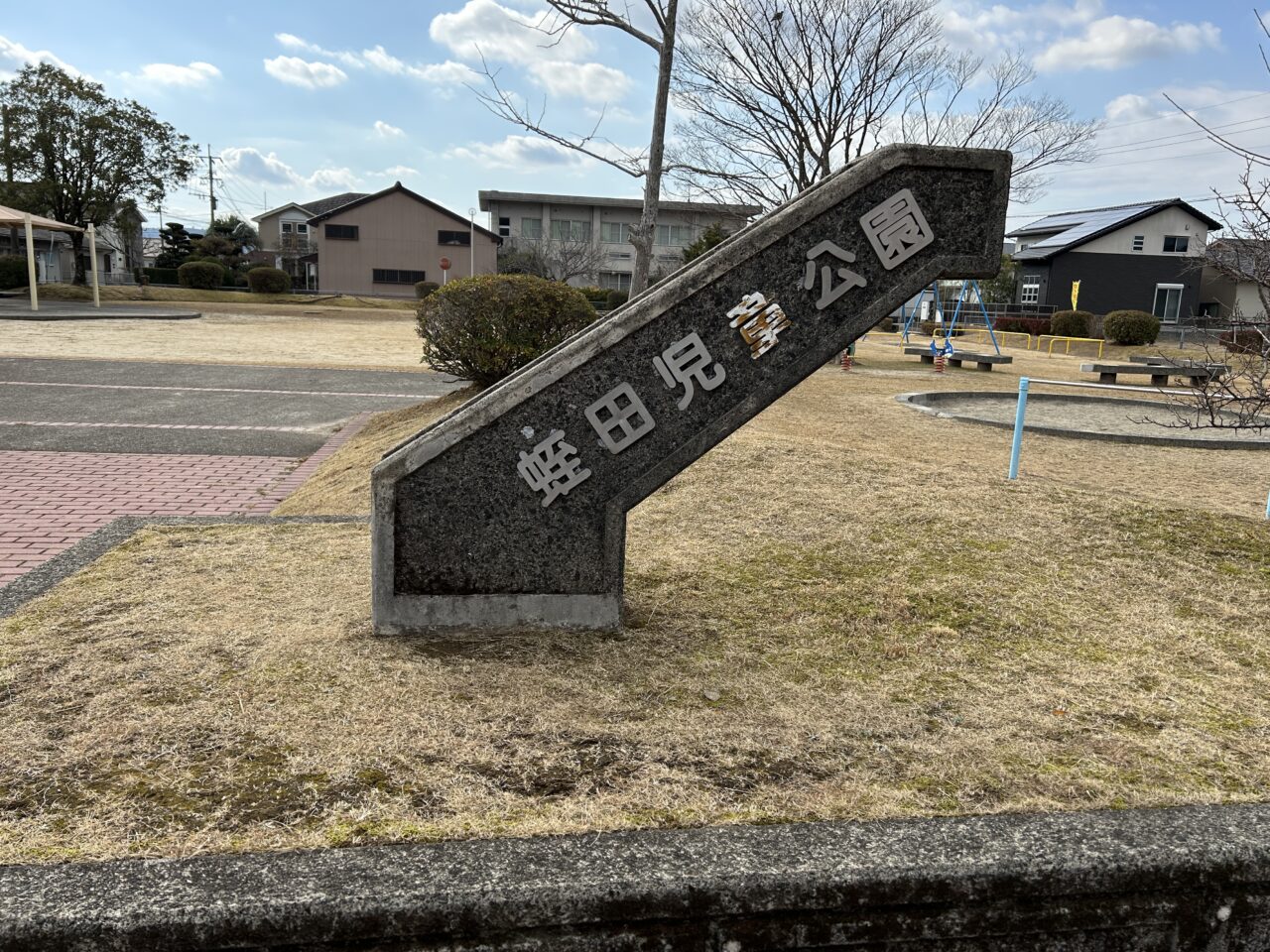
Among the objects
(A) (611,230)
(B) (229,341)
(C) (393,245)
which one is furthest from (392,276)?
(B) (229,341)

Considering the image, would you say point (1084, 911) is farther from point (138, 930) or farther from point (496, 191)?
point (496, 191)

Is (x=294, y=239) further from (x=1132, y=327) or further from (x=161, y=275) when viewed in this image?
(x=1132, y=327)

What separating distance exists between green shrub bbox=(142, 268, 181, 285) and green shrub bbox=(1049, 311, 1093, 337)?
141 ft

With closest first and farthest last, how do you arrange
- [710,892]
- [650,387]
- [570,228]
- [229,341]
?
[710,892] < [650,387] < [229,341] < [570,228]

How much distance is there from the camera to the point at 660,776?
2.66 m

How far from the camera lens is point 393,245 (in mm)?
49938

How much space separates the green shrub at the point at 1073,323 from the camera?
3139cm

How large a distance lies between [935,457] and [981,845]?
6.71 metres

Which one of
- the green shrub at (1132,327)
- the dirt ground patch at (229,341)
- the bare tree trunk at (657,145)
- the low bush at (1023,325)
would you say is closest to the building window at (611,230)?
the dirt ground patch at (229,341)

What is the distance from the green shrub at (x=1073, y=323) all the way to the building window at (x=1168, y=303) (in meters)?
10.0

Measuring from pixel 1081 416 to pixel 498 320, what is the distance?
855 cm

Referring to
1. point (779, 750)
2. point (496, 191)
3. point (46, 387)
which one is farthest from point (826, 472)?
point (496, 191)

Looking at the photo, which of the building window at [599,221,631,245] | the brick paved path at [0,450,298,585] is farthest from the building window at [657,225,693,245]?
the brick paved path at [0,450,298,585]

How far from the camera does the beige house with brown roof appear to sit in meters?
49.2
